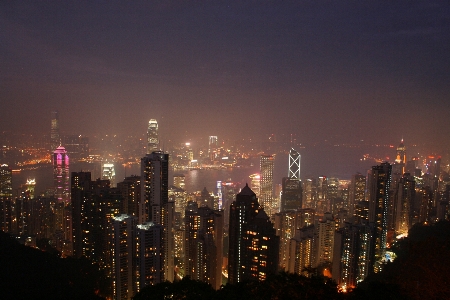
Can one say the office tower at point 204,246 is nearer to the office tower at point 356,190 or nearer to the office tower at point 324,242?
the office tower at point 324,242

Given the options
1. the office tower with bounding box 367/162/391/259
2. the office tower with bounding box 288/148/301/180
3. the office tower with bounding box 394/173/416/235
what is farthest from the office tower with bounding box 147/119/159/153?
the office tower with bounding box 394/173/416/235

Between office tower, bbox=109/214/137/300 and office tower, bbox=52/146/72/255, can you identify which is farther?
office tower, bbox=52/146/72/255

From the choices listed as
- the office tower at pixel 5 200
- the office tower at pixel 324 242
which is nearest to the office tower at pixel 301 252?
the office tower at pixel 324 242

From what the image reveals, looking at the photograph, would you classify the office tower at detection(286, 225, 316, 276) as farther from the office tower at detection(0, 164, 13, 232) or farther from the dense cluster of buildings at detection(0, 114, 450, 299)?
the office tower at detection(0, 164, 13, 232)

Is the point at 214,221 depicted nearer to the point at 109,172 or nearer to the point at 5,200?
the point at 109,172

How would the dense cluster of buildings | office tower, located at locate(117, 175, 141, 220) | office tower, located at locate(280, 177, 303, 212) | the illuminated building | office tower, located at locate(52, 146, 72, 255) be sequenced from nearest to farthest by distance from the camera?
1. the dense cluster of buildings
2. the illuminated building
3. office tower, located at locate(117, 175, 141, 220)
4. office tower, located at locate(52, 146, 72, 255)
5. office tower, located at locate(280, 177, 303, 212)

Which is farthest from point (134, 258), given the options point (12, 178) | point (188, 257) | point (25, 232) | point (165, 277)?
point (12, 178)
